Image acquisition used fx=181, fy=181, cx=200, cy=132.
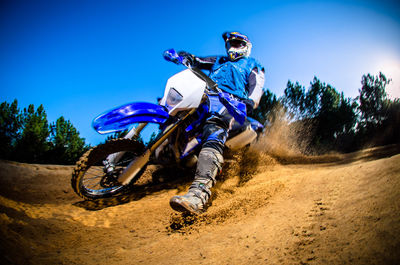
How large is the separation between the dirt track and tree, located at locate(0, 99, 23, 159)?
32.0 feet

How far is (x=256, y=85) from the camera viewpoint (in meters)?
2.79

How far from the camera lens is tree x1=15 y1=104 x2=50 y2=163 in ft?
30.3

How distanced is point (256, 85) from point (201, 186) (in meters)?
1.81

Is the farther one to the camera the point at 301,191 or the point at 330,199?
the point at 301,191

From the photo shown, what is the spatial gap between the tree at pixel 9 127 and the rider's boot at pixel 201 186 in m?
11.8

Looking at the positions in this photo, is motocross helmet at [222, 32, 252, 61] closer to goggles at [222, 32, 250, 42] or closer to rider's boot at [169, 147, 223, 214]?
goggles at [222, 32, 250, 42]

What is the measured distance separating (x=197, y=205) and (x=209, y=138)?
2.73 feet

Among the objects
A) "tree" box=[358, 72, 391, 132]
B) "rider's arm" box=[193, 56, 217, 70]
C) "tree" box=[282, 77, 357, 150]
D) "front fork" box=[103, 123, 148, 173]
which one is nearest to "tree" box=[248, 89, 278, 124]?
"tree" box=[282, 77, 357, 150]

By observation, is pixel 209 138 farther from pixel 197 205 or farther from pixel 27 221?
pixel 27 221

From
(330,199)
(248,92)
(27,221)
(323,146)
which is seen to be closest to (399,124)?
(323,146)

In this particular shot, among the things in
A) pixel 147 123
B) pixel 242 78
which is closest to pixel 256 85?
pixel 242 78

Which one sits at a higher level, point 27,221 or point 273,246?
point 27,221

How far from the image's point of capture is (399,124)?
973 centimetres

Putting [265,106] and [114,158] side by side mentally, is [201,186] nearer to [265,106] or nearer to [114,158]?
[114,158]
